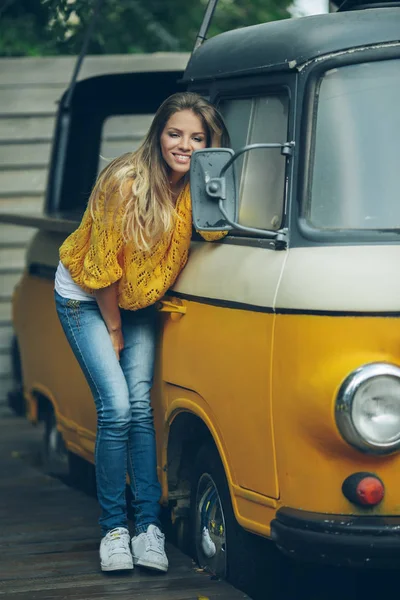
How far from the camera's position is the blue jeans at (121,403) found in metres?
5.31

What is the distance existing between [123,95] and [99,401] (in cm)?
277

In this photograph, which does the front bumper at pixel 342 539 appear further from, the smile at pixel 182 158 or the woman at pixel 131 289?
the smile at pixel 182 158

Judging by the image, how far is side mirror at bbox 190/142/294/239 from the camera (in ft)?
14.9

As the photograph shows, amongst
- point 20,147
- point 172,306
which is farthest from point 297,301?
point 20,147

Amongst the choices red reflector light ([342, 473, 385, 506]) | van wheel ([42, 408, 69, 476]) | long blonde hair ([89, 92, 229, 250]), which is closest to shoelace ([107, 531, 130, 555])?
long blonde hair ([89, 92, 229, 250])

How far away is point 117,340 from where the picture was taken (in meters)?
5.38

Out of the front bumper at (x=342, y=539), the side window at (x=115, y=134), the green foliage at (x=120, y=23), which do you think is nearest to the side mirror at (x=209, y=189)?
the front bumper at (x=342, y=539)

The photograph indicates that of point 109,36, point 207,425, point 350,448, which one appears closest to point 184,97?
point 207,425

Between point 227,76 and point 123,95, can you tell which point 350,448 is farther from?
point 123,95

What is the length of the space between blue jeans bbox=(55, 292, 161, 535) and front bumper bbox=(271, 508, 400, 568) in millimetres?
1134

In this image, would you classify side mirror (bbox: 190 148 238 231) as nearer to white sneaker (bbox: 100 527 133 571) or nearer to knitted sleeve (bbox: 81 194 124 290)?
knitted sleeve (bbox: 81 194 124 290)

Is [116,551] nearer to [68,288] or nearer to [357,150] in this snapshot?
[68,288]

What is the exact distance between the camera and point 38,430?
31.3 feet

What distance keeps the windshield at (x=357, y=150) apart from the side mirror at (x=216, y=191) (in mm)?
152
